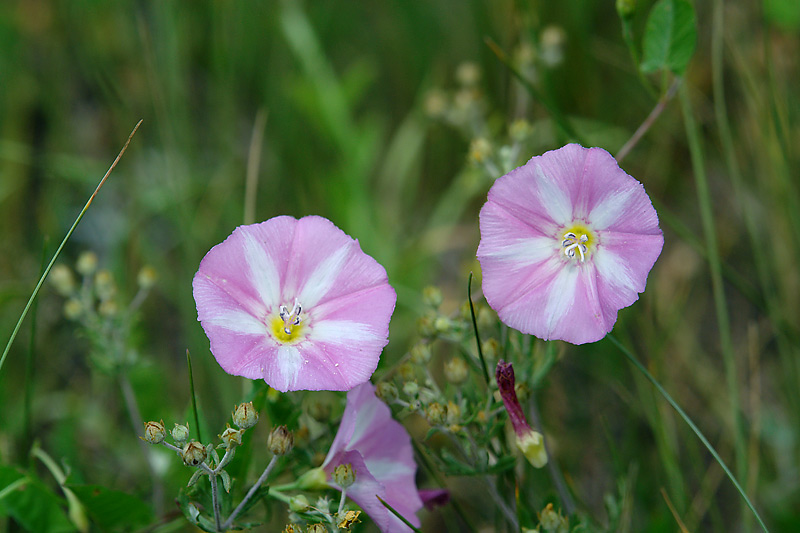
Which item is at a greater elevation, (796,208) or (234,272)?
(796,208)

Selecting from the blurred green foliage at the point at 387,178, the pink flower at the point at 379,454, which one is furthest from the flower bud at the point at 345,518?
the blurred green foliage at the point at 387,178

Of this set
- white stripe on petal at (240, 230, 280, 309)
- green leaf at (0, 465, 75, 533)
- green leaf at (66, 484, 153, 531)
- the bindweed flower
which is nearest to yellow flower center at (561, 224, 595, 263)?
the bindweed flower

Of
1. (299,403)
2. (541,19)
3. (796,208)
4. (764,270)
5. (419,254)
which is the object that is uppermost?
(541,19)

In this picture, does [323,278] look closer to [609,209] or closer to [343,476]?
[343,476]

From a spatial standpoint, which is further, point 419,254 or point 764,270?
point 419,254

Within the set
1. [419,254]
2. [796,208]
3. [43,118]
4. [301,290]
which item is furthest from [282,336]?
[43,118]

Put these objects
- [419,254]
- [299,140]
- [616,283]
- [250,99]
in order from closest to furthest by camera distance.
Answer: [616,283] → [419,254] → [299,140] → [250,99]

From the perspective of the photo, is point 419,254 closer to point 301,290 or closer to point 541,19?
point 541,19

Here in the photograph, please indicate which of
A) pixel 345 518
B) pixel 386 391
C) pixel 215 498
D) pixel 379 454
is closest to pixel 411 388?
pixel 386 391
